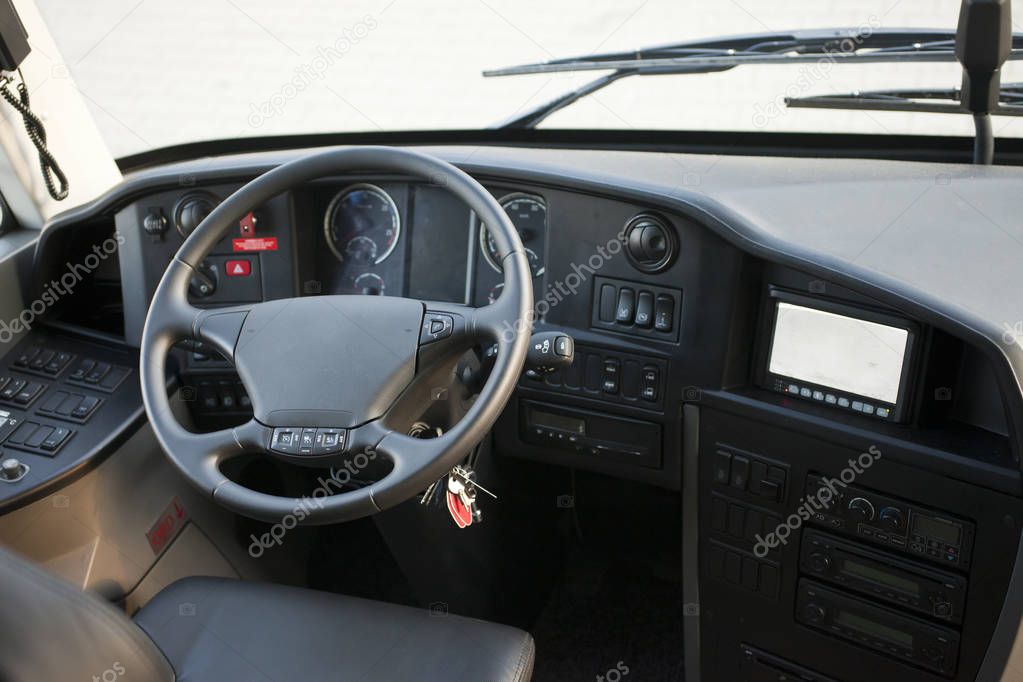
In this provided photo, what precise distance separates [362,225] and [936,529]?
3.55 ft

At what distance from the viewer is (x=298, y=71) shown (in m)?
2.07

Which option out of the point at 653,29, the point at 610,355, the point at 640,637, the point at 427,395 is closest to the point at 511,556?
the point at 640,637

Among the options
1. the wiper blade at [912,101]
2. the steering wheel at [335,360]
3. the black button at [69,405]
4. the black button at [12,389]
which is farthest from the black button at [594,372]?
the black button at [12,389]

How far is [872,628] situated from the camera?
146 cm

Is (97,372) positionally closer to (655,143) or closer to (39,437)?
(39,437)

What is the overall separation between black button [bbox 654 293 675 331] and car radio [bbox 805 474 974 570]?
0.32 metres

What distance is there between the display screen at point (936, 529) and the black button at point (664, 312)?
0.46 metres

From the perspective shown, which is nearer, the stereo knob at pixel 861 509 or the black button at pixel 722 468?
the stereo knob at pixel 861 509

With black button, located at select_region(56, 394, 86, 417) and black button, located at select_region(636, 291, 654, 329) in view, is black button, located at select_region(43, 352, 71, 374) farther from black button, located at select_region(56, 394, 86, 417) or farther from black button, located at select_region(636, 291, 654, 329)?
black button, located at select_region(636, 291, 654, 329)

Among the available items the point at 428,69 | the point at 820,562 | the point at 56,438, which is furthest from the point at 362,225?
the point at 820,562

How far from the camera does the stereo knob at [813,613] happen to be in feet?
4.96

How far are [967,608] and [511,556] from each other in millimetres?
978

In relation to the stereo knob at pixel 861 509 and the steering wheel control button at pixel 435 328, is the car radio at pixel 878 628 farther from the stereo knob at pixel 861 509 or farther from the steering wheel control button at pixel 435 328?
the steering wheel control button at pixel 435 328

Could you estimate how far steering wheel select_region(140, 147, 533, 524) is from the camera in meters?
1.16
